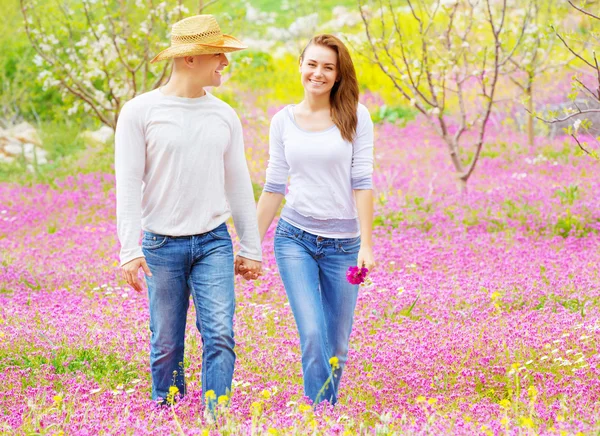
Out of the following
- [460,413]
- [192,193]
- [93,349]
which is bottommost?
[93,349]

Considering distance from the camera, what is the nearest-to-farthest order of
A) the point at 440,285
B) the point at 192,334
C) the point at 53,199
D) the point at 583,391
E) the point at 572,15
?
1. the point at 583,391
2. the point at 192,334
3. the point at 440,285
4. the point at 53,199
5. the point at 572,15

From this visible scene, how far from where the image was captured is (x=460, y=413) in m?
4.35

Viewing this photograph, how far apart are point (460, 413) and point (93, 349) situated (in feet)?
8.94

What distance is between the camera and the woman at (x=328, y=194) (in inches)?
189

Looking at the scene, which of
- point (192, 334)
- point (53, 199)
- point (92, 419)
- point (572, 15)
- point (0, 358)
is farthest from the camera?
point (572, 15)

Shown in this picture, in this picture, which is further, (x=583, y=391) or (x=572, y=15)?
(x=572, y=15)

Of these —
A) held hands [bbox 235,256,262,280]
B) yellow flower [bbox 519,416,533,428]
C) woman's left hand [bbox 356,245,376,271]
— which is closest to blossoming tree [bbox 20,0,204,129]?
held hands [bbox 235,256,262,280]

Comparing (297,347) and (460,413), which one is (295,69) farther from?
(460,413)

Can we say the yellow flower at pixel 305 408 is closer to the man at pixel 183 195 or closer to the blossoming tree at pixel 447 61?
the man at pixel 183 195

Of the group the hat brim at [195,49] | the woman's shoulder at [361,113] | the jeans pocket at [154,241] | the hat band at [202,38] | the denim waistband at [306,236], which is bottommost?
the denim waistband at [306,236]

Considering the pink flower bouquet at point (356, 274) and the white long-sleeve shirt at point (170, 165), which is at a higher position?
the white long-sleeve shirt at point (170, 165)

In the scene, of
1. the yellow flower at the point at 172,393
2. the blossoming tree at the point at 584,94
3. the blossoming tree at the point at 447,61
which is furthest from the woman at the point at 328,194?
the blossoming tree at the point at 447,61

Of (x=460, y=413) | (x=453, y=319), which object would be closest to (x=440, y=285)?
(x=453, y=319)

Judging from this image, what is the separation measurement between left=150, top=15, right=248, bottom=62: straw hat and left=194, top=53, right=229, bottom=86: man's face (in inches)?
2.3
